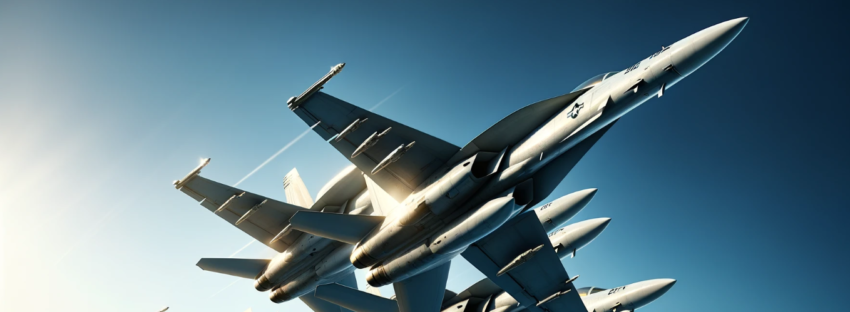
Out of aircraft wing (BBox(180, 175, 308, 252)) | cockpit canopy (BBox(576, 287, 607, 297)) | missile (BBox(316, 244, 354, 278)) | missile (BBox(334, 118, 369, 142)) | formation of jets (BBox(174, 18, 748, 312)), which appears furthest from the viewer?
cockpit canopy (BBox(576, 287, 607, 297))

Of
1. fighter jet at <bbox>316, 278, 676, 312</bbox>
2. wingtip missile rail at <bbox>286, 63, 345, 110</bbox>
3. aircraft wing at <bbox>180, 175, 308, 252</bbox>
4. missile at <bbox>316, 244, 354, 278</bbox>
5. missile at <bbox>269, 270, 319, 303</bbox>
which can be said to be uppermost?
wingtip missile rail at <bbox>286, 63, 345, 110</bbox>

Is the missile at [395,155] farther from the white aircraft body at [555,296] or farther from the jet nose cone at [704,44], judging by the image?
the jet nose cone at [704,44]

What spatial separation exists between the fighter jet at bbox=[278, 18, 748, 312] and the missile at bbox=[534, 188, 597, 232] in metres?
2.49

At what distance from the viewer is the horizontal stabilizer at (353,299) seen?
744 inches

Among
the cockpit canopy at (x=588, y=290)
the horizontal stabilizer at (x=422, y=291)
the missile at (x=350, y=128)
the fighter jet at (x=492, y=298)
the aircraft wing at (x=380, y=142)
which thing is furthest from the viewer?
the cockpit canopy at (x=588, y=290)

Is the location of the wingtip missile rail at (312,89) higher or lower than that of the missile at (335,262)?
higher

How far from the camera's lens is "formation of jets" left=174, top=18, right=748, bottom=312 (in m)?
14.2

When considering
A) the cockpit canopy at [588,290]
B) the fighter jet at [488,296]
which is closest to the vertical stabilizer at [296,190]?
the fighter jet at [488,296]

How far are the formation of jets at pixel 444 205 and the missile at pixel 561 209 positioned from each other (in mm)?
55

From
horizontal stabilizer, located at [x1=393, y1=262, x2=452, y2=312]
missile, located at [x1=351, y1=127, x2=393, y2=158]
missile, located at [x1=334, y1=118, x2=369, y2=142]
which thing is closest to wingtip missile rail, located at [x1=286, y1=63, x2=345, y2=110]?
missile, located at [x1=334, y1=118, x2=369, y2=142]

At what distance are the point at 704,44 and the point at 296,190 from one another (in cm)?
2210

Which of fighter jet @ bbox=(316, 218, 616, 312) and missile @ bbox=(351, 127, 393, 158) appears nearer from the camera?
missile @ bbox=(351, 127, 393, 158)

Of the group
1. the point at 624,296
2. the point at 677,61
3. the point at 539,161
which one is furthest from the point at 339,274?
the point at 677,61

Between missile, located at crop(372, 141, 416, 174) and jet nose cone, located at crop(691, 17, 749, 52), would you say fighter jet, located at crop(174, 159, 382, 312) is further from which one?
jet nose cone, located at crop(691, 17, 749, 52)
